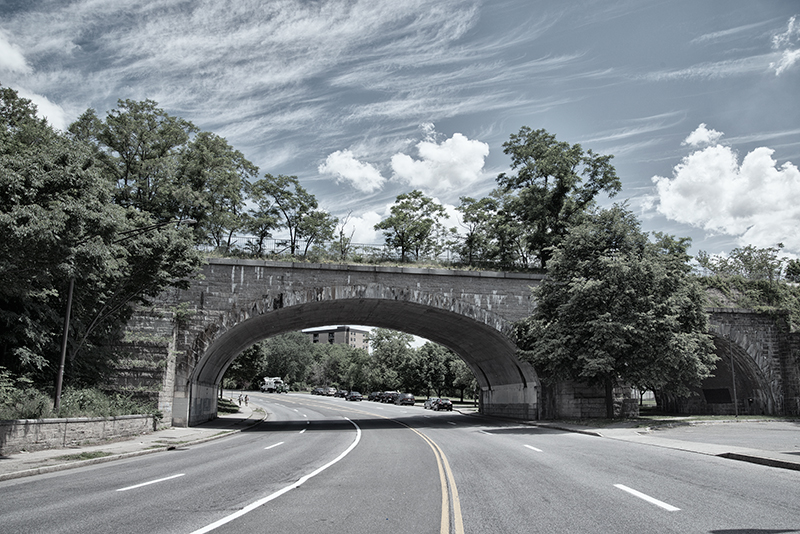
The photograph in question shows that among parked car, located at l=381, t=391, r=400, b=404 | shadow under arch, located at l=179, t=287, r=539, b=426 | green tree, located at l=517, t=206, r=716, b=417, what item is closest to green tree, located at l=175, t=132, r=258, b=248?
shadow under arch, located at l=179, t=287, r=539, b=426

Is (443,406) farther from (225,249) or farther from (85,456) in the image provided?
(85,456)

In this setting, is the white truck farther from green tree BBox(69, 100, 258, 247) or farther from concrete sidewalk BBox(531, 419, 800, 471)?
concrete sidewalk BBox(531, 419, 800, 471)

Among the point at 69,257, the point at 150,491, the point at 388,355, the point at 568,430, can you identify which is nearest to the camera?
the point at 150,491

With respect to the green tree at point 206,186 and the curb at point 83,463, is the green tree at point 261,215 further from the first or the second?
the curb at point 83,463

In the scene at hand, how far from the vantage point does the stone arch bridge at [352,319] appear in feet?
91.2

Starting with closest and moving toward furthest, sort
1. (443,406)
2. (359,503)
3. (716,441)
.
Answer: (359,503)
(716,441)
(443,406)

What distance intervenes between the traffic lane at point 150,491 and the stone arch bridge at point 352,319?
1214cm

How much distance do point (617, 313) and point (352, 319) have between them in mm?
18925

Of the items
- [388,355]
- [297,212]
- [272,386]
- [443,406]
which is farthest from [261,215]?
[272,386]

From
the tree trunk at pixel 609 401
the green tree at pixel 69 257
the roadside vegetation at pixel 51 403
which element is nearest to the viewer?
the green tree at pixel 69 257

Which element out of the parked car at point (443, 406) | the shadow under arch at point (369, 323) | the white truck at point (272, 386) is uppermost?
the shadow under arch at point (369, 323)

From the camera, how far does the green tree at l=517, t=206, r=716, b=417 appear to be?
86.4 feet

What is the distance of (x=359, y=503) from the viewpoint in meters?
8.14

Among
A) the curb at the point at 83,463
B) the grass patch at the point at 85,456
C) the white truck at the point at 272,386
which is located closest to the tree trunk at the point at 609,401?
the curb at the point at 83,463
